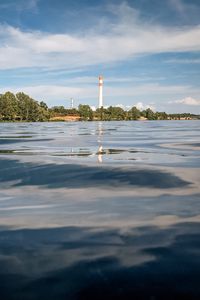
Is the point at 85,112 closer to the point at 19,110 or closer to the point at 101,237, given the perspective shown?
the point at 19,110

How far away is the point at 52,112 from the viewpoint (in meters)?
155

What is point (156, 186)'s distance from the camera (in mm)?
7324

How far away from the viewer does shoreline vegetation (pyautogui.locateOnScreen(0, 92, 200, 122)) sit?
5143 inches

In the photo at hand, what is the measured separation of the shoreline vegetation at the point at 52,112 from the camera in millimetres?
130625

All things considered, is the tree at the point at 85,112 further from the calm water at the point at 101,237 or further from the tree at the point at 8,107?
the calm water at the point at 101,237

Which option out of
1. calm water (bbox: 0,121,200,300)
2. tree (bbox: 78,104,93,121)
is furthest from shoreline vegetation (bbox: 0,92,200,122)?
calm water (bbox: 0,121,200,300)

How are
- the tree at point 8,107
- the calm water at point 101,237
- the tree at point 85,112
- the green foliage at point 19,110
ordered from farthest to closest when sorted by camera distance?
the tree at point 85,112 → the green foliage at point 19,110 → the tree at point 8,107 → the calm water at point 101,237

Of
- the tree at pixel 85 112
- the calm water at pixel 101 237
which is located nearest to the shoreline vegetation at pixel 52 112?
the tree at pixel 85 112

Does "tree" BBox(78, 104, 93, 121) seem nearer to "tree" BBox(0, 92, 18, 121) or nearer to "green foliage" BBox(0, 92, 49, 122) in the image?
"green foliage" BBox(0, 92, 49, 122)

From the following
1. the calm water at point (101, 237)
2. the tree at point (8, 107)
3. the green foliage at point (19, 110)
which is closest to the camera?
the calm water at point (101, 237)

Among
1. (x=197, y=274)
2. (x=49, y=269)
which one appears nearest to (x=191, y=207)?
(x=197, y=274)

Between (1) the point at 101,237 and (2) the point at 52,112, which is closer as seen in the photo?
(1) the point at 101,237

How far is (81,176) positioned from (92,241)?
4.54m

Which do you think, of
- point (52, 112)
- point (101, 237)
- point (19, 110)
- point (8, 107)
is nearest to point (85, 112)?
point (52, 112)
